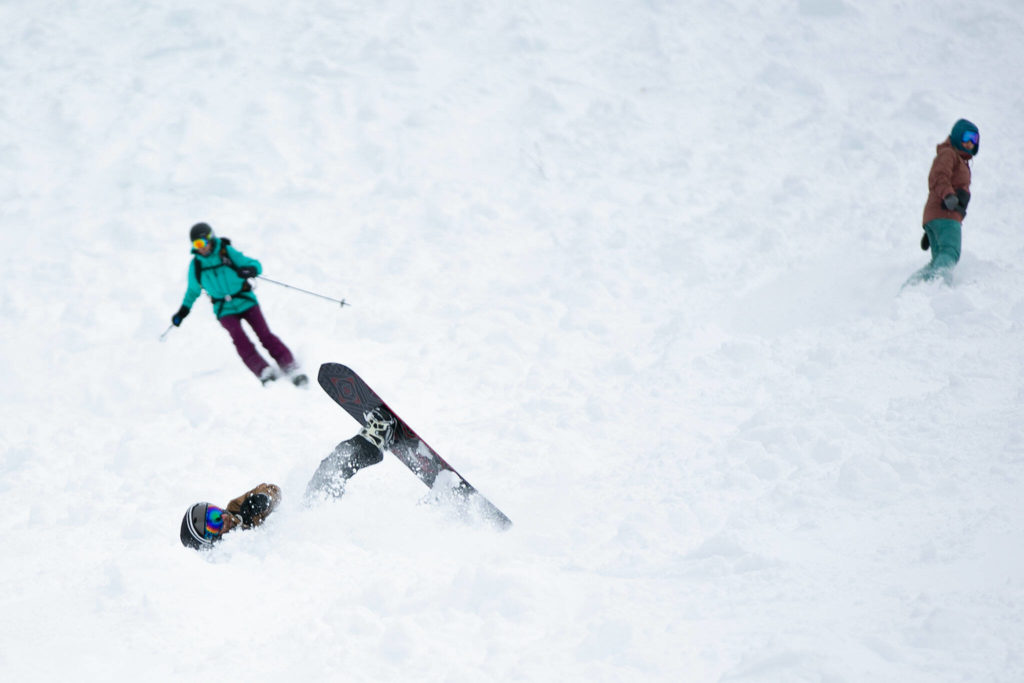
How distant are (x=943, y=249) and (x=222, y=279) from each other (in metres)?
6.62

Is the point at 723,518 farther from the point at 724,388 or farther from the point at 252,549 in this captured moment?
the point at 252,549

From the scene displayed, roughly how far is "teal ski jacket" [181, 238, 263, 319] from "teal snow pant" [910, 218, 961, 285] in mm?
6134

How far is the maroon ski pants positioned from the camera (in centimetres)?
785

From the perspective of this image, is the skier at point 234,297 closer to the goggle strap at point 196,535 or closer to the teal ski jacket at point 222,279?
the teal ski jacket at point 222,279

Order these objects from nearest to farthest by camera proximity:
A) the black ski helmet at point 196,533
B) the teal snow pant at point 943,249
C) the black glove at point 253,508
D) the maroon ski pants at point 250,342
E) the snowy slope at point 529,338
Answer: the snowy slope at point 529,338 < the black ski helmet at point 196,533 < the black glove at point 253,508 < the teal snow pant at point 943,249 < the maroon ski pants at point 250,342

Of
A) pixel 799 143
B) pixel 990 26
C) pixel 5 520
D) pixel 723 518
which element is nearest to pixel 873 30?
pixel 990 26

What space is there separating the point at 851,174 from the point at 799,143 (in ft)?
2.96

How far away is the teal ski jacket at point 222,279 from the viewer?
299 inches

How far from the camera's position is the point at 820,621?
4.03 m

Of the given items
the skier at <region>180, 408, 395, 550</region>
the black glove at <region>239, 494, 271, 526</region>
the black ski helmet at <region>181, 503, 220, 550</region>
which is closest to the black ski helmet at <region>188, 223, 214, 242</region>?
the skier at <region>180, 408, 395, 550</region>

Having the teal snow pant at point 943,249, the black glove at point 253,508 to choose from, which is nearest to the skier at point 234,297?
the black glove at point 253,508

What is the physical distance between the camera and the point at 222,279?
7.68 meters

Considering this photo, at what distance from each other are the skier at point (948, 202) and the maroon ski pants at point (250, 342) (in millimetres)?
5939

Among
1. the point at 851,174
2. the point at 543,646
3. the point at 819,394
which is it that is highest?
the point at 851,174
